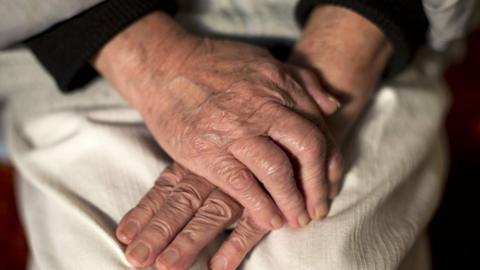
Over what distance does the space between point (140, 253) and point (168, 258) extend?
1.1 inches

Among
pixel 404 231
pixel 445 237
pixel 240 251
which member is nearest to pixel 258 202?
pixel 240 251

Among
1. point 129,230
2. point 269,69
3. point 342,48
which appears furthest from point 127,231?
point 342,48

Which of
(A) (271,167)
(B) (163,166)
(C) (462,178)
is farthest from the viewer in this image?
(C) (462,178)

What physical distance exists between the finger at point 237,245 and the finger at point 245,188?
0.02 meters

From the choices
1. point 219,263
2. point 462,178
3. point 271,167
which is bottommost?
point 462,178

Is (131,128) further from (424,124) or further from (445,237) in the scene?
(445,237)

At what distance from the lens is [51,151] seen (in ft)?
2.20

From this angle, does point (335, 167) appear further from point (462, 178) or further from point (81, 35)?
point (462, 178)

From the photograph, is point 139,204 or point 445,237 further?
point 445,237

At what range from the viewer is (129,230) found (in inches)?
22.7

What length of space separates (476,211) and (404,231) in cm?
55

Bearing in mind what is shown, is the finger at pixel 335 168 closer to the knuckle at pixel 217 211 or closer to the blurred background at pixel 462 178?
the knuckle at pixel 217 211

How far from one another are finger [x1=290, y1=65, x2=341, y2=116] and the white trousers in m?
0.08

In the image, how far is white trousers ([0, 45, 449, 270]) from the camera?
1.93 ft
